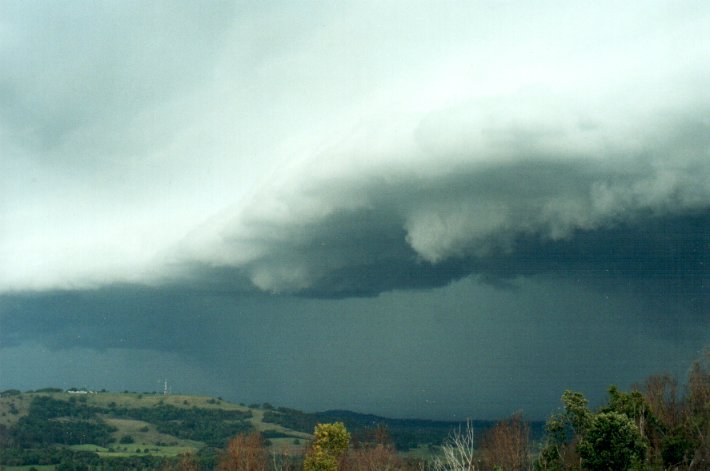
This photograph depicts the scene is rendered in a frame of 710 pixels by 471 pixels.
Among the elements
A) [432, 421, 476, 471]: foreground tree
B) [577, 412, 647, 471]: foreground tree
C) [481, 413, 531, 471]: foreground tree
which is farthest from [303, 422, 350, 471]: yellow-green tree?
[577, 412, 647, 471]: foreground tree

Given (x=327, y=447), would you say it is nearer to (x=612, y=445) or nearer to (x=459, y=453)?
(x=459, y=453)

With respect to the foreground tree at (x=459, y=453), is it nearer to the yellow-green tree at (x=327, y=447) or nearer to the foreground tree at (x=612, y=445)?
the foreground tree at (x=612, y=445)

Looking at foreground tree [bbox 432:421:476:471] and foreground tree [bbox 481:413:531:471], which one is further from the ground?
foreground tree [bbox 432:421:476:471]

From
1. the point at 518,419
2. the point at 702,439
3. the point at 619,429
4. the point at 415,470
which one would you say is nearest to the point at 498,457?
the point at 518,419

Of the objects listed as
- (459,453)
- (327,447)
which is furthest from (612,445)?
(327,447)

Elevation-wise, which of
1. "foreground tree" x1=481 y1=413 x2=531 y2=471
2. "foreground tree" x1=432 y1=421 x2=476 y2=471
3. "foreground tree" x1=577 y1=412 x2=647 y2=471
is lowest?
"foreground tree" x1=481 y1=413 x2=531 y2=471

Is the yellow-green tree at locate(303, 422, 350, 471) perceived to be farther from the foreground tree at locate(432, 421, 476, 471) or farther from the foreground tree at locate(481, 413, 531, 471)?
the foreground tree at locate(432, 421, 476, 471)

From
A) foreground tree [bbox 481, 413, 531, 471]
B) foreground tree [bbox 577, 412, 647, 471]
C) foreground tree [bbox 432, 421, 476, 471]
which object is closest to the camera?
foreground tree [bbox 432, 421, 476, 471]

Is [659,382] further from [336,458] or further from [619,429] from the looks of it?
[336,458]
